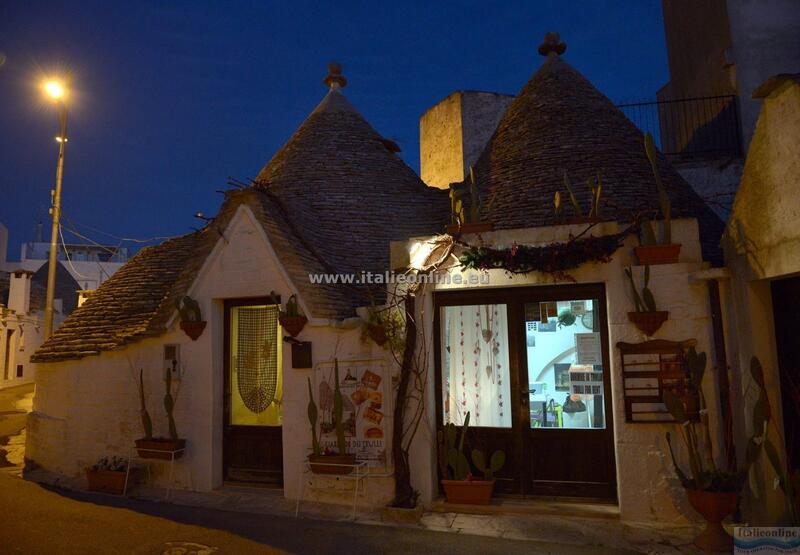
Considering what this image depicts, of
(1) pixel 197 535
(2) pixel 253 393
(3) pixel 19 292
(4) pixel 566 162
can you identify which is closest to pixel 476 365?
(2) pixel 253 393

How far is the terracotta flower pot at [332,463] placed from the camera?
21.1 ft

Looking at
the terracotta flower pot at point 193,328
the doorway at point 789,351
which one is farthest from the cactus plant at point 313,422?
the doorway at point 789,351

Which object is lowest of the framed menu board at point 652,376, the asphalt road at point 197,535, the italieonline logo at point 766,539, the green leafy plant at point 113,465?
the asphalt road at point 197,535

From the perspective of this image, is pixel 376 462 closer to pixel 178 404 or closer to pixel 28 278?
pixel 178 404

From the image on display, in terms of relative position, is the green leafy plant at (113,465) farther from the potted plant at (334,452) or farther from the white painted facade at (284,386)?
the potted plant at (334,452)

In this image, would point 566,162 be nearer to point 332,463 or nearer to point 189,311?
point 332,463

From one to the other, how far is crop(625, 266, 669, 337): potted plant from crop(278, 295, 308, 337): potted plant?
397cm

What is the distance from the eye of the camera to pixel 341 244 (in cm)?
989

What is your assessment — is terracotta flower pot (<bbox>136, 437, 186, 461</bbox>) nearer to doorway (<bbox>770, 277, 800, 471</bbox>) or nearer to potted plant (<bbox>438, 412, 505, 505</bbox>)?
potted plant (<bbox>438, 412, 505, 505</bbox>)

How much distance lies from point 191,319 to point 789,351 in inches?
288

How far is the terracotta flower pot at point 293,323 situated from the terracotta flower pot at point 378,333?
0.94 metres

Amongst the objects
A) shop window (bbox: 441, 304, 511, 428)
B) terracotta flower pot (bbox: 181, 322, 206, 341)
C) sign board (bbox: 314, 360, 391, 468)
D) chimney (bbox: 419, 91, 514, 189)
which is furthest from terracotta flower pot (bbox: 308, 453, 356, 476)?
chimney (bbox: 419, 91, 514, 189)

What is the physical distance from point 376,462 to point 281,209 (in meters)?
4.07

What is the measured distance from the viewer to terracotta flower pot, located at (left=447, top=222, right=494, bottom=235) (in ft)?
22.3
